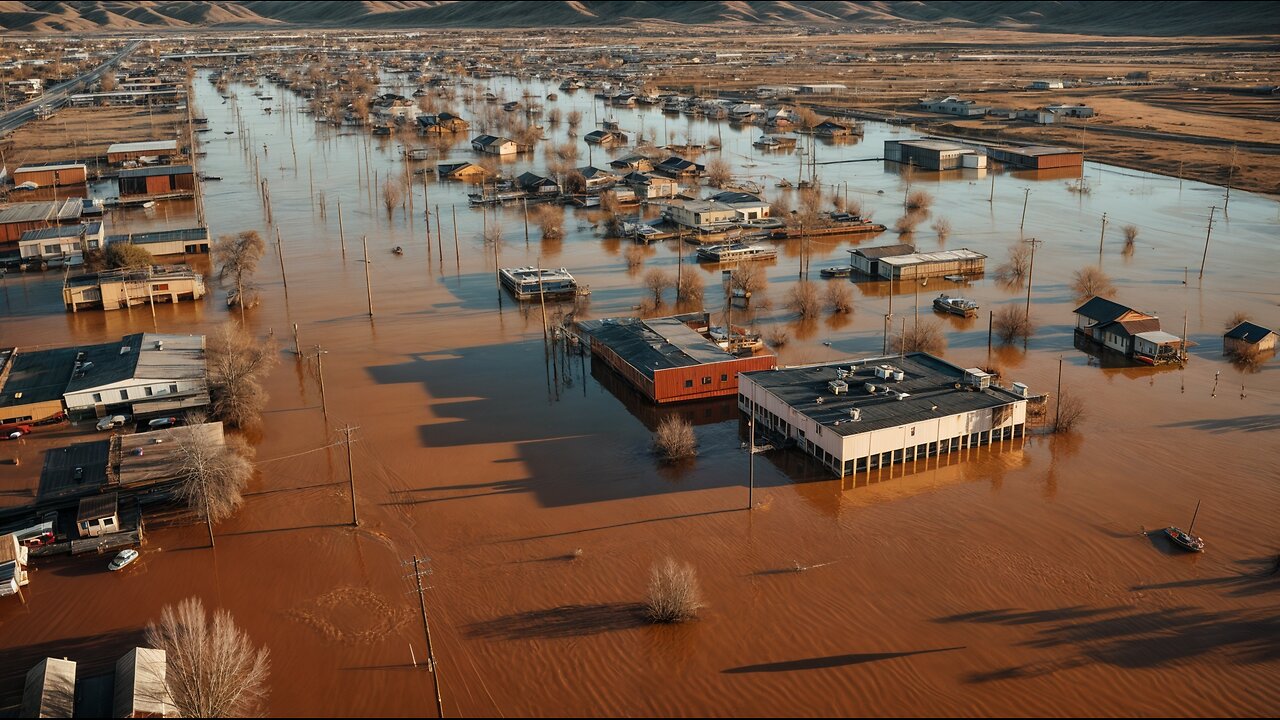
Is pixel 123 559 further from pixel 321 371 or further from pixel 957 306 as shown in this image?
pixel 957 306

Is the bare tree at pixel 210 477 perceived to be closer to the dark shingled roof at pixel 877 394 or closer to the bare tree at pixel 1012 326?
the dark shingled roof at pixel 877 394

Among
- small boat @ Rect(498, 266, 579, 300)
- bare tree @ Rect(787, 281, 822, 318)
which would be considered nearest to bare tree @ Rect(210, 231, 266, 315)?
small boat @ Rect(498, 266, 579, 300)

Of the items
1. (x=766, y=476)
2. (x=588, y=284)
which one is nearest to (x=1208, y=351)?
(x=766, y=476)

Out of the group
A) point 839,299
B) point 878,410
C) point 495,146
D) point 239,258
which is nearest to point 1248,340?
point 839,299

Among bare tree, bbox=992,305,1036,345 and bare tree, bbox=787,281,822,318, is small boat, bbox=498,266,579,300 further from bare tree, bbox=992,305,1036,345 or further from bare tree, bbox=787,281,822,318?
bare tree, bbox=992,305,1036,345

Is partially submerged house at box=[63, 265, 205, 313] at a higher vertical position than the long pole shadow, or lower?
higher
